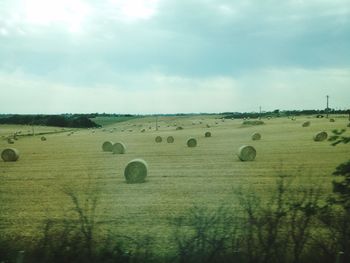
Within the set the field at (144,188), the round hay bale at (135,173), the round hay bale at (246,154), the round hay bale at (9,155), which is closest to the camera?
the field at (144,188)

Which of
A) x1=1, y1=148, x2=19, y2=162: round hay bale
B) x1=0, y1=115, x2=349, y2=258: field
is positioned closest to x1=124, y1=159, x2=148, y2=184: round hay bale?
x1=0, y1=115, x2=349, y2=258: field

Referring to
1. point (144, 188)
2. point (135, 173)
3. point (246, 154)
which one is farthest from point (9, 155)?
point (144, 188)

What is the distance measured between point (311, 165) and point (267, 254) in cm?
2142

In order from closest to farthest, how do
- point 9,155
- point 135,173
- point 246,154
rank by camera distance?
point 135,173, point 246,154, point 9,155

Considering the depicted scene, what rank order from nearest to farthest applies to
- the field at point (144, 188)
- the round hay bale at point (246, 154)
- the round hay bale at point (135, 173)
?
the field at point (144, 188) → the round hay bale at point (135, 173) → the round hay bale at point (246, 154)

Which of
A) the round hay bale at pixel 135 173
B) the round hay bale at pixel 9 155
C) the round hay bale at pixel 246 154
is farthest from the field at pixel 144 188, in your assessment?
the round hay bale at pixel 9 155

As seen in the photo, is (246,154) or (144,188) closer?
(144,188)

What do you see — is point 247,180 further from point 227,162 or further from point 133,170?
point 227,162

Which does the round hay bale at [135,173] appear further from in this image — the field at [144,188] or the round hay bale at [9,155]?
the round hay bale at [9,155]

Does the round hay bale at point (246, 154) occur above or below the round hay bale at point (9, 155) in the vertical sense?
above

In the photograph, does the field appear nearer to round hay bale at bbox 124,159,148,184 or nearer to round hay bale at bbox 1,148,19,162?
round hay bale at bbox 124,159,148,184

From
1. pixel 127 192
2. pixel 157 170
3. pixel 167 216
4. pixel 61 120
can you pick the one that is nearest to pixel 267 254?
pixel 167 216

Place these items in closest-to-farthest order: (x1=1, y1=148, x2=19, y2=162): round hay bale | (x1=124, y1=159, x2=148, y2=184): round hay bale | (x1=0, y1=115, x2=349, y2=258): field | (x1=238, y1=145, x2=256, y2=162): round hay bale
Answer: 1. (x1=0, y1=115, x2=349, y2=258): field
2. (x1=124, y1=159, x2=148, y2=184): round hay bale
3. (x1=238, y1=145, x2=256, y2=162): round hay bale
4. (x1=1, y1=148, x2=19, y2=162): round hay bale

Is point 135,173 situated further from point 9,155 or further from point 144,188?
point 9,155
